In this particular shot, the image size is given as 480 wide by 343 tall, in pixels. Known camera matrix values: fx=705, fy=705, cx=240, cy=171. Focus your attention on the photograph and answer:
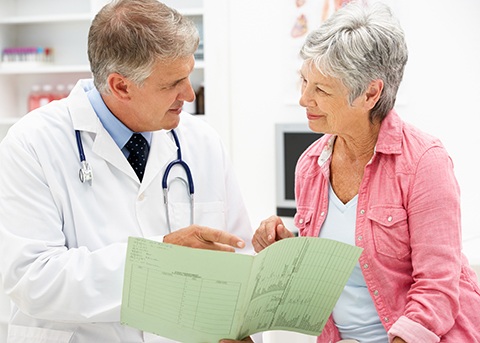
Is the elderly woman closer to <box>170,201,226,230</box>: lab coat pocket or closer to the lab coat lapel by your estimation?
<box>170,201,226,230</box>: lab coat pocket

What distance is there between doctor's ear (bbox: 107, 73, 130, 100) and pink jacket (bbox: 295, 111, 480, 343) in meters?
0.54

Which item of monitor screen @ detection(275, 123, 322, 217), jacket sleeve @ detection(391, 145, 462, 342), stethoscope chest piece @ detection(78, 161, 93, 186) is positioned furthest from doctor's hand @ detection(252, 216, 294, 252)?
monitor screen @ detection(275, 123, 322, 217)

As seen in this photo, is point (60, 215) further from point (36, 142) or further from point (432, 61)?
point (432, 61)

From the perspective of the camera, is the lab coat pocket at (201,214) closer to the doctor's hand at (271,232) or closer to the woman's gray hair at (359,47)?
the doctor's hand at (271,232)

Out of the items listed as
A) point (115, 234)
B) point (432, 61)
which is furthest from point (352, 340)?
point (432, 61)

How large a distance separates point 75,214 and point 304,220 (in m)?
0.54

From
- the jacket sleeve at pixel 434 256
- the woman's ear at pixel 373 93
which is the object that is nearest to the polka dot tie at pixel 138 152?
the woman's ear at pixel 373 93

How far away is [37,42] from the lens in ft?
13.8

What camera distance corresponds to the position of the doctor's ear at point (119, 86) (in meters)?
1.67

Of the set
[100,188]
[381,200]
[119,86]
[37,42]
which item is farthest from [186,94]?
[37,42]

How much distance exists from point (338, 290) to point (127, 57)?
71 cm

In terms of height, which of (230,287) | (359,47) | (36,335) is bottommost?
(36,335)

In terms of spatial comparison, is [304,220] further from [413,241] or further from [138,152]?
[138,152]

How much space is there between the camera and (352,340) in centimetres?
156
